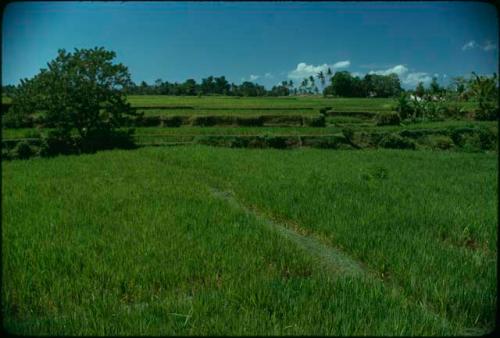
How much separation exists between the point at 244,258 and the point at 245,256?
0.21 feet

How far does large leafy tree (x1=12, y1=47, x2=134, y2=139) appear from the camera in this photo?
14.9 m

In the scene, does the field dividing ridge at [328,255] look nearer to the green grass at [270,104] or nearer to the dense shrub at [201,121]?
the green grass at [270,104]

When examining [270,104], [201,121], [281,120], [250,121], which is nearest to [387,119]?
[270,104]

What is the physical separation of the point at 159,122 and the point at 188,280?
19087mm

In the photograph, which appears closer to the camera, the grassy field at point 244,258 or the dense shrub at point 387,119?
the grassy field at point 244,258

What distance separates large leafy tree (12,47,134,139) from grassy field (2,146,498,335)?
6.51 metres

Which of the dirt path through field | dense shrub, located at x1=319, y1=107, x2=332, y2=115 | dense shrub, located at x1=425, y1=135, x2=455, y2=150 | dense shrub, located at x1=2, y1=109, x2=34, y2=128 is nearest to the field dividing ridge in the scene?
the dirt path through field

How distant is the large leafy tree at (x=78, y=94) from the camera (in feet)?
48.8

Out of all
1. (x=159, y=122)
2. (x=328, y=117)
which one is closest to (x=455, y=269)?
(x=159, y=122)

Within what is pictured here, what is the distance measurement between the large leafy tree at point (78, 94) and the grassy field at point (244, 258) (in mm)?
6506

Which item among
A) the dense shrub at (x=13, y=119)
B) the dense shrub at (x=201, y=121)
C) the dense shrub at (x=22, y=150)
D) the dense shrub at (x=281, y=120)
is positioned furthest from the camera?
the dense shrub at (x=281, y=120)

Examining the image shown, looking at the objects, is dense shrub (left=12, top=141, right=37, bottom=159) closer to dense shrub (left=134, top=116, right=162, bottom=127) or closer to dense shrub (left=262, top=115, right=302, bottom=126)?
dense shrub (left=134, top=116, right=162, bottom=127)

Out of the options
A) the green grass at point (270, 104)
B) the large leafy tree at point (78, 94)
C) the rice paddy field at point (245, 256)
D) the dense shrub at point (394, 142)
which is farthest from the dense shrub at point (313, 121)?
the rice paddy field at point (245, 256)

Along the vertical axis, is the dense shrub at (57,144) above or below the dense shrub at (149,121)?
below
